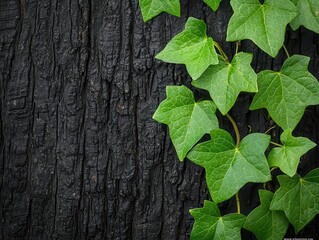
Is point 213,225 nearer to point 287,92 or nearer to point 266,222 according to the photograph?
point 266,222

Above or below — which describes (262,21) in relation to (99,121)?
above

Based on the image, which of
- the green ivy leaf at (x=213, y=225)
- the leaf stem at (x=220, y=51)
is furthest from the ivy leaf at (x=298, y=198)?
the leaf stem at (x=220, y=51)

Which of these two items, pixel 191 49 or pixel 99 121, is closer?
pixel 191 49

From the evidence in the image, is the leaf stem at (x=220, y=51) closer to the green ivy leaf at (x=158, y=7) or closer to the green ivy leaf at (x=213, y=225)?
the green ivy leaf at (x=158, y=7)

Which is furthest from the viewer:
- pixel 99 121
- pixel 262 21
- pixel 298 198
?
pixel 99 121

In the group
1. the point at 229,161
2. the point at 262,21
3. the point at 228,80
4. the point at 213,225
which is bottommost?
the point at 213,225

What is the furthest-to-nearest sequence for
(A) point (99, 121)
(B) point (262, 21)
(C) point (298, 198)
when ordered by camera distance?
(A) point (99, 121) < (C) point (298, 198) < (B) point (262, 21)

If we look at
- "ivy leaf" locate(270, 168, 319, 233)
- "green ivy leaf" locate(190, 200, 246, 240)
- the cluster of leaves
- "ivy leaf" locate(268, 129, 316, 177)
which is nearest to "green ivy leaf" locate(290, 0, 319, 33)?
the cluster of leaves

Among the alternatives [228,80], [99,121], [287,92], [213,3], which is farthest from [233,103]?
[99,121]
